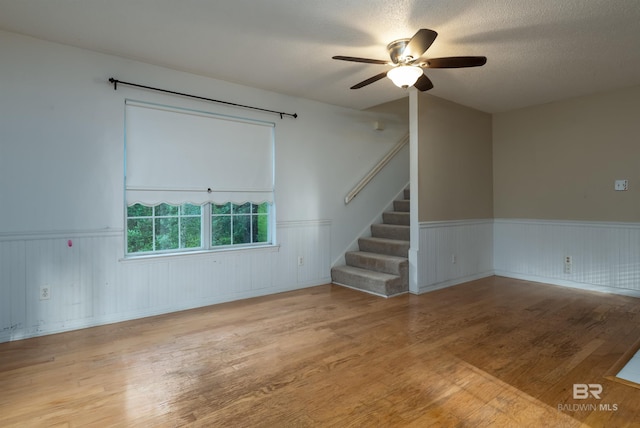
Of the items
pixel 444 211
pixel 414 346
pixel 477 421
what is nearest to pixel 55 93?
pixel 414 346

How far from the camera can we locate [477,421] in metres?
1.75

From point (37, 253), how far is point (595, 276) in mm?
6033

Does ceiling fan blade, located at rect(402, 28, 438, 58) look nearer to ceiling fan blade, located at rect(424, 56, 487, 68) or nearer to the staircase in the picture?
ceiling fan blade, located at rect(424, 56, 487, 68)

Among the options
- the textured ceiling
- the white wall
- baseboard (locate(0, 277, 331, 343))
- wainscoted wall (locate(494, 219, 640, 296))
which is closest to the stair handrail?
the white wall

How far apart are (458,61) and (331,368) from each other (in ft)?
7.65

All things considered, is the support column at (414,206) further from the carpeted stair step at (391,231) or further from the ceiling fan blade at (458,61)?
the ceiling fan blade at (458,61)

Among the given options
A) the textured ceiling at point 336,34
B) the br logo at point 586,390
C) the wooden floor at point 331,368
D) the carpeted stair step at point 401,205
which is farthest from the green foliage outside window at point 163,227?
the br logo at point 586,390

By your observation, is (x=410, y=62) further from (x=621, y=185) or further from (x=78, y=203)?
(x=621, y=185)

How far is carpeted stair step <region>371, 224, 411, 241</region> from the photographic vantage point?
4.81m

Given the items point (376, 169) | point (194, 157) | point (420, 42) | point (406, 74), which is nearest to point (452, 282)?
point (376, 169)

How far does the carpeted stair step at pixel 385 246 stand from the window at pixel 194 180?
1.46 metres

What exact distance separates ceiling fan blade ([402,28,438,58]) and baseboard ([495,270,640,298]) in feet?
12.8

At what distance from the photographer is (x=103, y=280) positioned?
3174 millimetres

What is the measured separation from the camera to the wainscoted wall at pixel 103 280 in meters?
2.84
